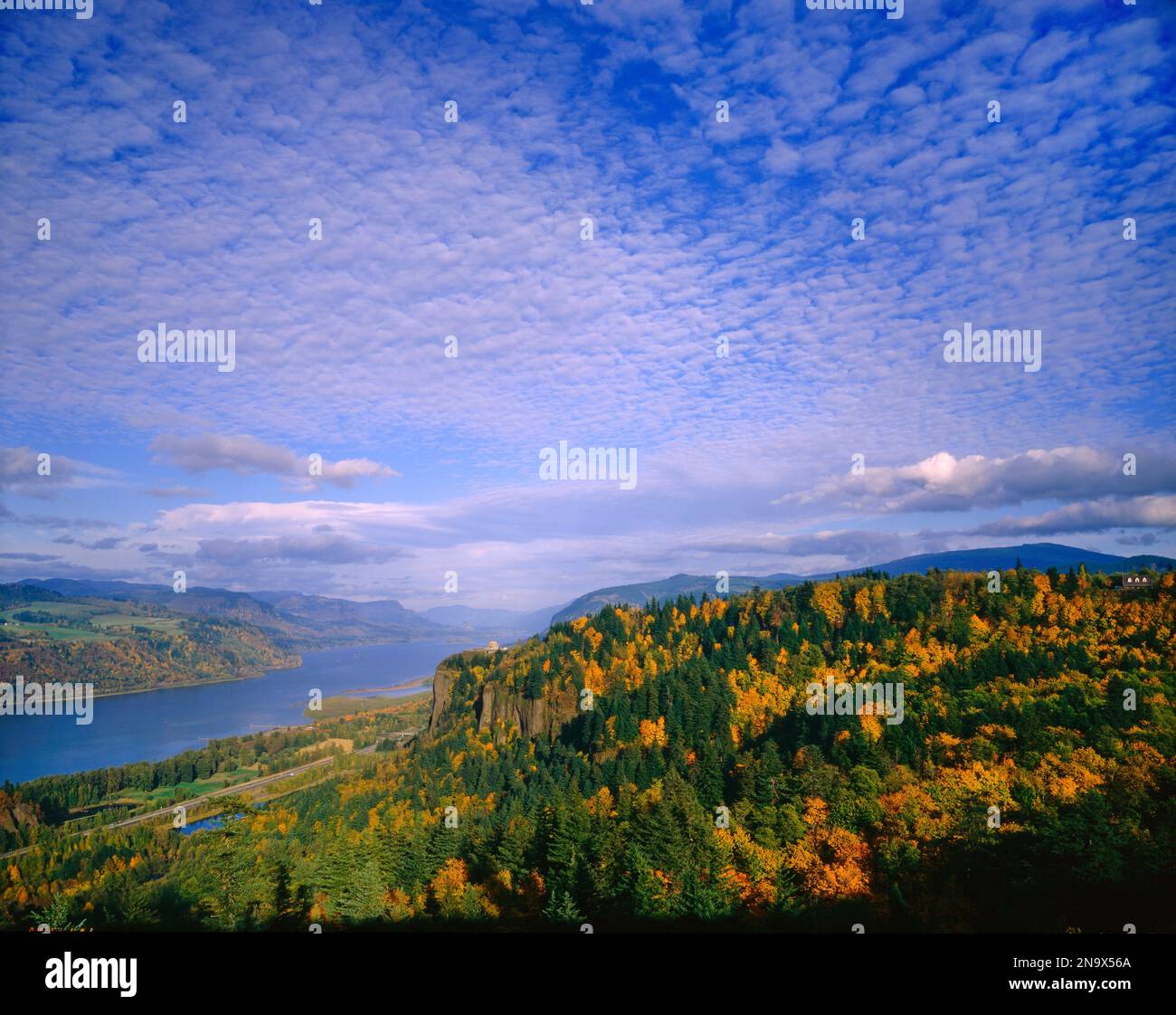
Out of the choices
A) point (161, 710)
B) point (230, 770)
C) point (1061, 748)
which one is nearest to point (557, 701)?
point (1061, 748)

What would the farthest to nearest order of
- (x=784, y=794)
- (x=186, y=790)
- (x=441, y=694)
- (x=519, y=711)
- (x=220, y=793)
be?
1. (x=186, y=790)
2. (x=220, y=793)
3. (x=441, y=694)
4. (x=519, y=711)
5. (x=784, y=794)

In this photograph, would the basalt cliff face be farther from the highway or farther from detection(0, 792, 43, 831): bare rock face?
detection(0, 792, 43, 831): bare rock face

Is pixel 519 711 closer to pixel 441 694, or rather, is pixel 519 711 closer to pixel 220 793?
pixel 441 694

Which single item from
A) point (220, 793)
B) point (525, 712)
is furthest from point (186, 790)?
point (525, 712)

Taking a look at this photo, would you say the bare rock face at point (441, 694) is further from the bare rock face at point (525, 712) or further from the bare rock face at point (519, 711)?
the bare rock face at point (525, 712)

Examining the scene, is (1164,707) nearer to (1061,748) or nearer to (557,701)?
(1061,748)
